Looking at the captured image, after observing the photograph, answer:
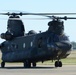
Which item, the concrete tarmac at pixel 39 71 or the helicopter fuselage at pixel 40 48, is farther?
the helicopter fuselage at pixel 40 48

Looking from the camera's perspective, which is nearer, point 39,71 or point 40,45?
point 39,71

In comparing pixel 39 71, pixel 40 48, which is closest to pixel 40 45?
pixel 40 48

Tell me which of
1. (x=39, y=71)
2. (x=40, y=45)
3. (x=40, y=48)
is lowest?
(x=39, y=71)

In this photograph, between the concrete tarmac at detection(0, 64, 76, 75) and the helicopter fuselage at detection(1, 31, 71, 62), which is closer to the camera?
the concrete tarmac at detection(0, 64, 76, 75)

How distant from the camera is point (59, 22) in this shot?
4012 centimetres

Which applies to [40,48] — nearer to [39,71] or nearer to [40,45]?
[40,45]

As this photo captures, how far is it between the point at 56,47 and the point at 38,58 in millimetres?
2922

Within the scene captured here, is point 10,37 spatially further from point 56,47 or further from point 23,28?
point 56,47

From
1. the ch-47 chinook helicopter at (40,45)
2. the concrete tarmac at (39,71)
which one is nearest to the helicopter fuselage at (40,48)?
the ch-47 chinook helicopter at (40,45)

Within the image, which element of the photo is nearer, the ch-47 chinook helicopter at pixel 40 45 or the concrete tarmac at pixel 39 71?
the concrete tarmac at pixel 39 71

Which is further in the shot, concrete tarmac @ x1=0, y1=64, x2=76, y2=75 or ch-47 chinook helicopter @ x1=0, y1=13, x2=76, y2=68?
ch-47 chinook helicopter @ x1=0, y1=13, x2=76, y2=68

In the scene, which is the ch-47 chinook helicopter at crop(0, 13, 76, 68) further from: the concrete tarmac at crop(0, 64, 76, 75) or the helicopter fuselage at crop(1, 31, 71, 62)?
the concrete tarmac at crop(0, 64, 76, 75)

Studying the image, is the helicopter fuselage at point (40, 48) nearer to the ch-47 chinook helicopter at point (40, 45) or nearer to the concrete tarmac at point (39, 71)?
the ch-47 chinook helicopter at point (40, 45)

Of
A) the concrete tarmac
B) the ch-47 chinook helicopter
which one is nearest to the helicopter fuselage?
the ch-47 chinook helicopter
